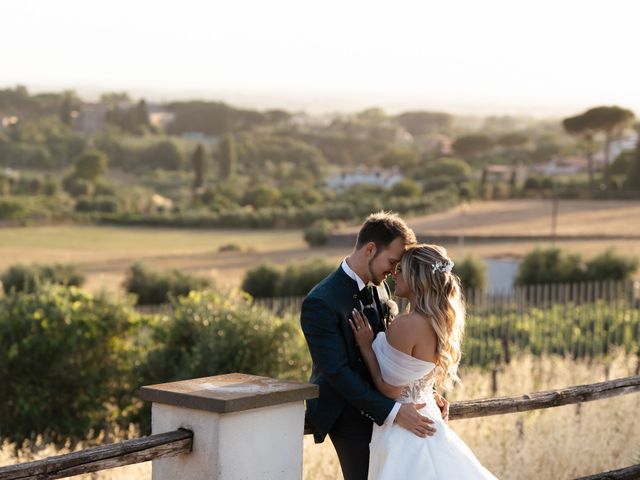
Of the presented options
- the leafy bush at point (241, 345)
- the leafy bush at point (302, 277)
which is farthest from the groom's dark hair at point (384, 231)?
the leafy bush at point (302, 277)

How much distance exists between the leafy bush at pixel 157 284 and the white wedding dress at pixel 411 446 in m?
23.9

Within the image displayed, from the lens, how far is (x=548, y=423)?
22.4ft

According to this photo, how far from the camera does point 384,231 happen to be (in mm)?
3516

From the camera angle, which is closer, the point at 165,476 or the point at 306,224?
the point at 165,476

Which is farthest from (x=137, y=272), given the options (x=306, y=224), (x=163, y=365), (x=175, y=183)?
(x=175, y=183)

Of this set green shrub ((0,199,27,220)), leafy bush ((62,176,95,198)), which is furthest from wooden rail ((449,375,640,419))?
leafy bush ((62,176,95,198))

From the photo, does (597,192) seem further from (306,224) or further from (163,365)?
(163,365)

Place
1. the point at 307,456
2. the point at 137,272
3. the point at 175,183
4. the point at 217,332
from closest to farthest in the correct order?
1. the point at 307,456
2. the point at 217,332
3. the point at 137,272
4. the point at 175,183

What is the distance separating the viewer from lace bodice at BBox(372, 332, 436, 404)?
3562 millimetres

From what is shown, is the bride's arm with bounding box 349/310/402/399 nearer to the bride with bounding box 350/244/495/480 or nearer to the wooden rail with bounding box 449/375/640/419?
the bride with bounding box 350/244/495/480

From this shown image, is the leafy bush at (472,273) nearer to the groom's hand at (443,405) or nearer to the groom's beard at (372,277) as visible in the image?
the groom's hand at (443,405)

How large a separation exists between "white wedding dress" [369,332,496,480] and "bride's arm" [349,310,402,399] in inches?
0.7

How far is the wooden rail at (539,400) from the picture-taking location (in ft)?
14.1

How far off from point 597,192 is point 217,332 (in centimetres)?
6432
